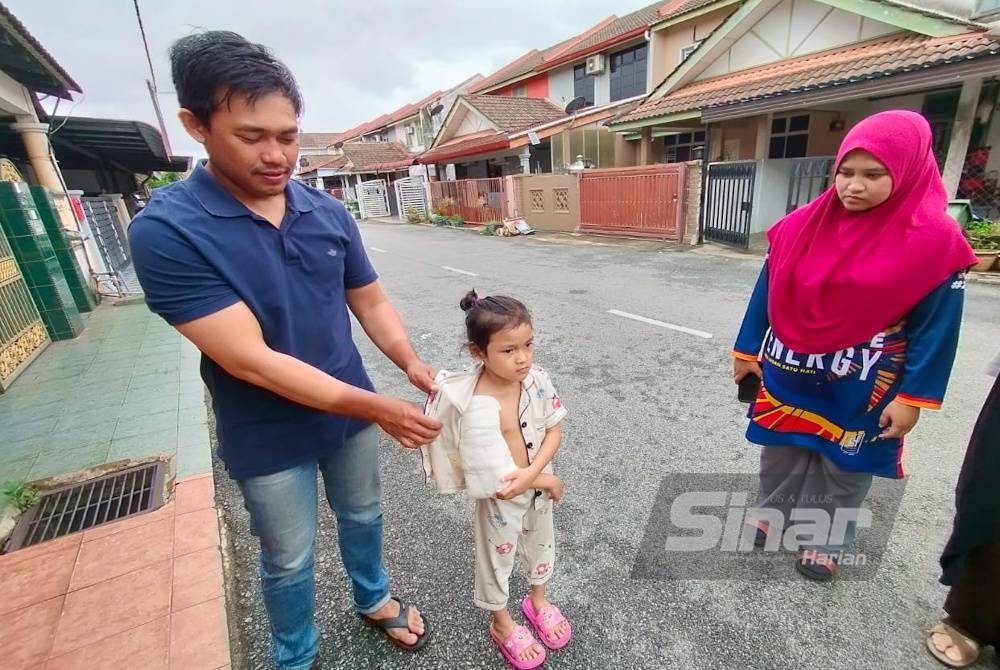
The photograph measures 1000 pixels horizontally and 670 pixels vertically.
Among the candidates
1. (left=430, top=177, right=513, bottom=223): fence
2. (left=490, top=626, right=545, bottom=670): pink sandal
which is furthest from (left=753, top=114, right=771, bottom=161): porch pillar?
(left=490, top=626, right=545, bottom=670): pink sandal

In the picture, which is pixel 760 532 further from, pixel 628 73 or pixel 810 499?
pixel 628 73

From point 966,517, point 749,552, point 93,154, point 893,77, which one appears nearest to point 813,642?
point 749,552

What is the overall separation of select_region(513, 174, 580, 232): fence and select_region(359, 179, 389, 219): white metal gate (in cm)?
1294

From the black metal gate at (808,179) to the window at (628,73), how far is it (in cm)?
914

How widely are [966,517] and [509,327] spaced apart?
1.49 m

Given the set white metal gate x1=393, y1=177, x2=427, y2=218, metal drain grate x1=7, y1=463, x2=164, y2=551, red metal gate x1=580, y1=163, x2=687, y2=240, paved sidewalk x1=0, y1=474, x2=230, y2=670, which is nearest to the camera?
paved sidewalk x1=0, y1=474, x2=230, y2=670

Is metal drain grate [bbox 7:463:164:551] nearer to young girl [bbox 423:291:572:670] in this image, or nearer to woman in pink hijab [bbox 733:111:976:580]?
young girl [bbox 423:291:572:670]

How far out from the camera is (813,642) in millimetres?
1613

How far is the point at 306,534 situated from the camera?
1.43 meters

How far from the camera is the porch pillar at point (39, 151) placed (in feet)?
21.4

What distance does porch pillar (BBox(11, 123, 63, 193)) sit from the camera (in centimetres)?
652

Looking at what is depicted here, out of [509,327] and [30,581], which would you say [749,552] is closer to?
[509,327]

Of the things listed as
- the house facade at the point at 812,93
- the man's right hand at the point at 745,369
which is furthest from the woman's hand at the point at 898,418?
the house facade at the point at 812,93

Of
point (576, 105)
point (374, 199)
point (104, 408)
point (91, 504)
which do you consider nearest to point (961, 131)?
point (91, 504)
